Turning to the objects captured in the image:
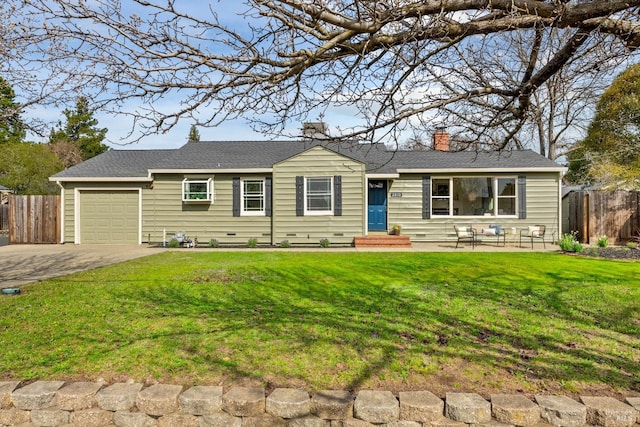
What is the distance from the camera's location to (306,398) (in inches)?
112

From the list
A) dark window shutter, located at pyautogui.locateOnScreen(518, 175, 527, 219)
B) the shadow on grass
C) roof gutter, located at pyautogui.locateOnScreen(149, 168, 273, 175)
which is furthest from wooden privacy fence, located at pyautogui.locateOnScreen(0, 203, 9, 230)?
dark window shutter, located at pyautogui.locateOnScreen(518, 175, 527, 219)

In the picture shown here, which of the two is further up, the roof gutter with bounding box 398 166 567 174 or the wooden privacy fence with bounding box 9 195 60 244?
the roof gutter with bounding box 398 166 567 174

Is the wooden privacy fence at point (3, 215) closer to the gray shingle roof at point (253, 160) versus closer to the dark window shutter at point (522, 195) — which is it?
the gray shingle roof at point (253, 160)

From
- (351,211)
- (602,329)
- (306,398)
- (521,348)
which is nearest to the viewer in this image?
(306,398)

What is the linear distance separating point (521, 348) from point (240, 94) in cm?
345

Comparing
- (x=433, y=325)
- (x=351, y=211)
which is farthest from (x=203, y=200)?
(x=433, y=325)

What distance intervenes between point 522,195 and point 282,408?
14405mm

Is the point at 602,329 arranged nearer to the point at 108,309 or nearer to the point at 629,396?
the point at 629,396

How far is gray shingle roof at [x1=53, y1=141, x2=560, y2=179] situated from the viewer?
14.7 m

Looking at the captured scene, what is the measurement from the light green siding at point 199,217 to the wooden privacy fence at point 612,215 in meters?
12.0

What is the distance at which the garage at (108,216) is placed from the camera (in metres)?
15.1

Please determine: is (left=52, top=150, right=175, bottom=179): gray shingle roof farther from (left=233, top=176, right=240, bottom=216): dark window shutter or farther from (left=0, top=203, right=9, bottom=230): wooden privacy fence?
(left=0, top=203, right=9, bottom=230): wooden privacy fence

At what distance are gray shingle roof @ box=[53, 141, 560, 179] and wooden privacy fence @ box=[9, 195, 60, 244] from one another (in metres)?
1.24

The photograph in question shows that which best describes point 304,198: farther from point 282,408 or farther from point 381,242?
point 282,408
